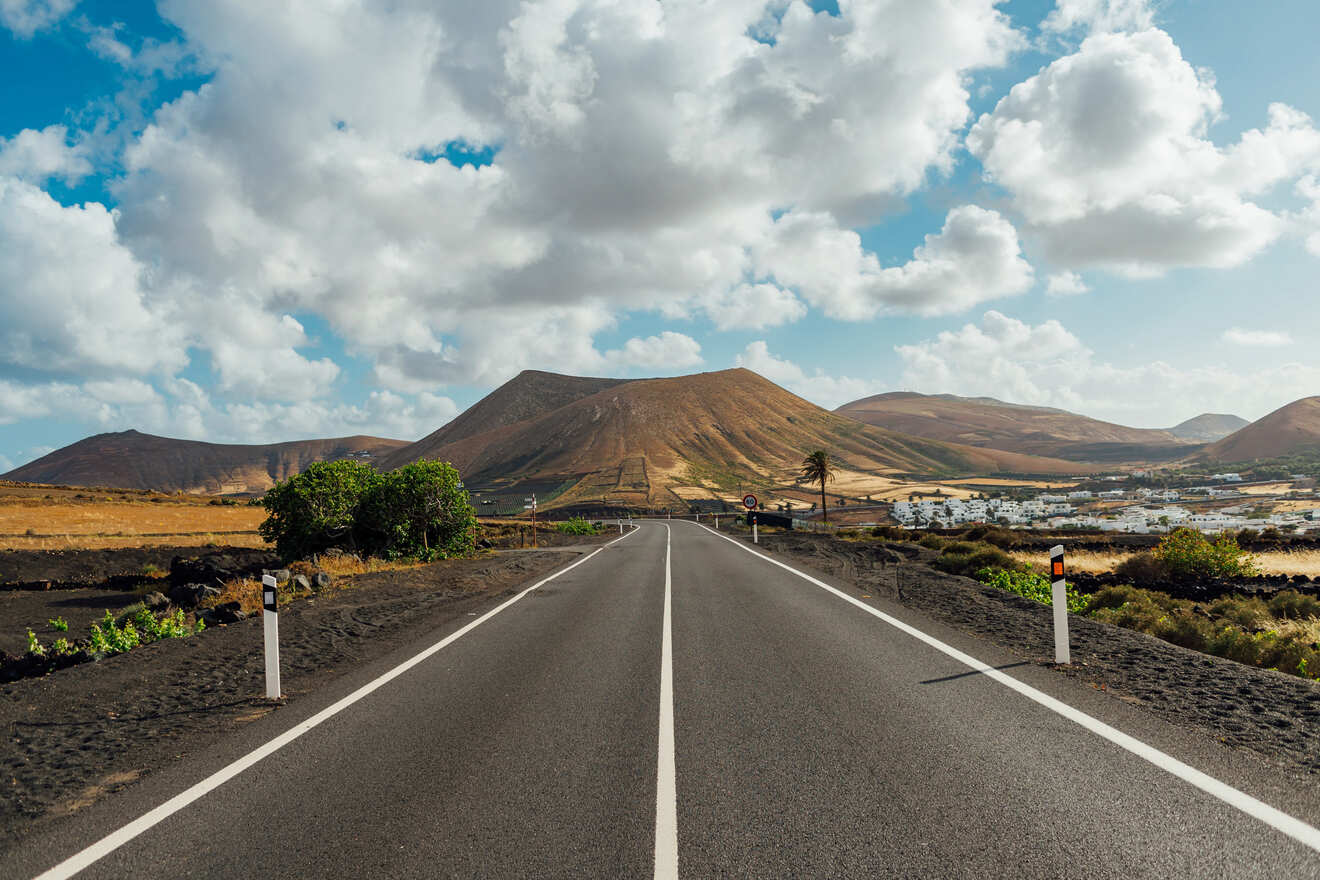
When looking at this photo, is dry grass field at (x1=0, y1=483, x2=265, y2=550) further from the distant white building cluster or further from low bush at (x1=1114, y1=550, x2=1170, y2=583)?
the distant white building cluster

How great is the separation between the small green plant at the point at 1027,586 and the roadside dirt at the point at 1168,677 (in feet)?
5.37

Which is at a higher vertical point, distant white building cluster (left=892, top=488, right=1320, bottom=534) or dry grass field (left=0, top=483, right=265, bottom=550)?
dry grass field (left=0, top=483, right=265, bottom=550)

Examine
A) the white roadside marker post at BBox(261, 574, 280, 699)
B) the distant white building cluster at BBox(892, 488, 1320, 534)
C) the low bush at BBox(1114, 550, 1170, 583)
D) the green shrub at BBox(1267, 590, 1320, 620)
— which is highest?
the white roadside marker post at BBox(261, 574, 280, 699)

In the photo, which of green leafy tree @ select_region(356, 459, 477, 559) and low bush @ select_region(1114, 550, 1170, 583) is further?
green leafy tree @ select_region(356, 459, 477, 559)

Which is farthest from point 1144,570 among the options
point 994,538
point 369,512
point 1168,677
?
point 369,512

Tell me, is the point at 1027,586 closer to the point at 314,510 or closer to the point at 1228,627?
the point at 1228,627

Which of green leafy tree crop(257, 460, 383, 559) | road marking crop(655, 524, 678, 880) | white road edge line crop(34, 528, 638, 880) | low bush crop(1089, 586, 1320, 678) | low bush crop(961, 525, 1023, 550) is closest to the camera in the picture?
road marking crop(655, 524, 678, 880)

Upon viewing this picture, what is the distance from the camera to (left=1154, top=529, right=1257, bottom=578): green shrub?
21.7 m

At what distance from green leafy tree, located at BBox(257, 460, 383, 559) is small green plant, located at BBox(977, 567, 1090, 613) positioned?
21.3m

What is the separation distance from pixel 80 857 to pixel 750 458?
19481cm

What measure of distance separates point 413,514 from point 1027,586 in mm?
20847

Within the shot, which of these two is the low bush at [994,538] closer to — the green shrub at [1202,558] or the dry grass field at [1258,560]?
the dry grass field at [1258,560]

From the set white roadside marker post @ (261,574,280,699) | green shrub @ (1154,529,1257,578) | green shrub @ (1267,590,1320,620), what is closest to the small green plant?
green shrub @ (1267,590,1320,620)

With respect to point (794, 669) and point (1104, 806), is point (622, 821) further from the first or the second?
point (794, 669)
